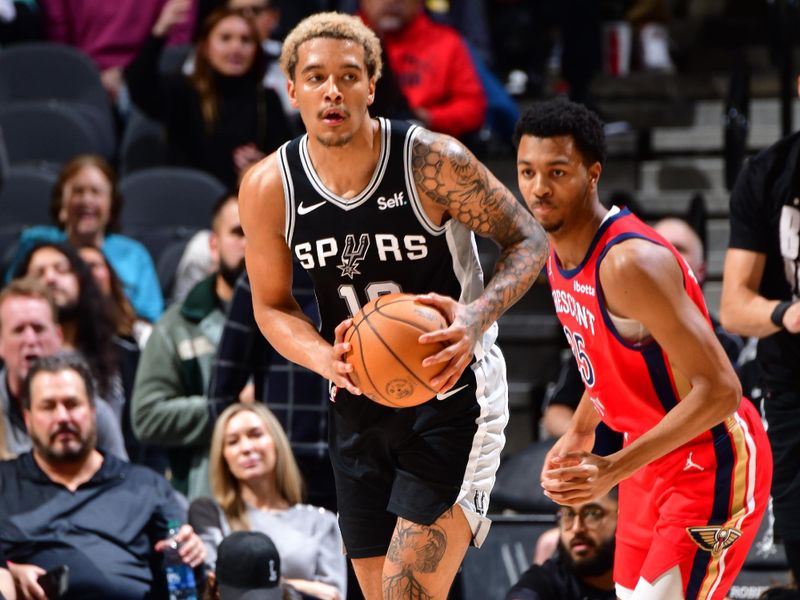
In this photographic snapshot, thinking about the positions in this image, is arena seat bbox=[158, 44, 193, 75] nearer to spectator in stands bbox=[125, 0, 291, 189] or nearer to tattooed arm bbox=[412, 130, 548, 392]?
spectator in stands bbox=[125, 0, 291, 189]

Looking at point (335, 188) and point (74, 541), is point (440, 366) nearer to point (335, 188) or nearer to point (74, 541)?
point (335, 188)

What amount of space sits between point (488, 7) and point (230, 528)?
237 inches

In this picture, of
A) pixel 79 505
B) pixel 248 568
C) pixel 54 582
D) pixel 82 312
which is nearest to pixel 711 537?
pixel 248 568

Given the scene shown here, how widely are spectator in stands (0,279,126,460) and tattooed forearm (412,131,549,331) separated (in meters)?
2.74

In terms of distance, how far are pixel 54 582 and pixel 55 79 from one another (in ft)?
14.8

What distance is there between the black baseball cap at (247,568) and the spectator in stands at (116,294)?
204 cm

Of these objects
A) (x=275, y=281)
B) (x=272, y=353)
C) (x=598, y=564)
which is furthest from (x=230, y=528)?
(x=275, y=281)

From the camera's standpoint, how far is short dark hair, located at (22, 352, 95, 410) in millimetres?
5750

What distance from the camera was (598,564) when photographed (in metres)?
5.09

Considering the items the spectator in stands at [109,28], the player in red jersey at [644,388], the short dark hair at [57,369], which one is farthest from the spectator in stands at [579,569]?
the spectator in stands at [109,28]

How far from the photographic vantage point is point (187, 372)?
6266 millimetres

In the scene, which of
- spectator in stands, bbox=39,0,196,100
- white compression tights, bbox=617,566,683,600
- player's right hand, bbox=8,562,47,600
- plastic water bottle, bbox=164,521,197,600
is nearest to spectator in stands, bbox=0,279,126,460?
plastic water bottle, bbox=164,521,197,600

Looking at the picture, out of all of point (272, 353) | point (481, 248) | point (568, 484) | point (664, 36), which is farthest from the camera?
point (664, 36)

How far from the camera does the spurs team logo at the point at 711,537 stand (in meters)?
3.76
